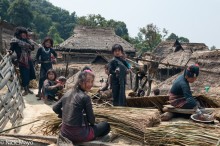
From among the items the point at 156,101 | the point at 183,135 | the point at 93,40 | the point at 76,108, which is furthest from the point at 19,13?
the point at 183,135

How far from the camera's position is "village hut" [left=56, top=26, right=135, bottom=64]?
69.5 ft

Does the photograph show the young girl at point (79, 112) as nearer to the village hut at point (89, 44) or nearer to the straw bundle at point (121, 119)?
the straw bundle at point (121, 119)

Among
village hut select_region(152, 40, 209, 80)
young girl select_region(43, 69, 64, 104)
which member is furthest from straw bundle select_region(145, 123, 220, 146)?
village hut select_region(152, 40, 209, 80)

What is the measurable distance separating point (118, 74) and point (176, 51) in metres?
21.7

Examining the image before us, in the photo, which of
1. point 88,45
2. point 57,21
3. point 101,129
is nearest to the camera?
point 101,129

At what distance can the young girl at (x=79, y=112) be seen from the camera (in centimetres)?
339

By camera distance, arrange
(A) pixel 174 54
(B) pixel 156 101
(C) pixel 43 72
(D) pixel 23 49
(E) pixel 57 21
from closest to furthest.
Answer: (B) pixel 156 101
(D) pixel 23 49
(C) pixel 43 72
(A) pixel 174 54
(E) pixel 57 21

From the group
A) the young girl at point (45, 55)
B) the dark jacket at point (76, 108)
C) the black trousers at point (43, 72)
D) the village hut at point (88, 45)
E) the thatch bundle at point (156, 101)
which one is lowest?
the thatch bundle at point (156, 101)

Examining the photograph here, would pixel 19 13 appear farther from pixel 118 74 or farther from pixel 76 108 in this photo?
pixel 76 108

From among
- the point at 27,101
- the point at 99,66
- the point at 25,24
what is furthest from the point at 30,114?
the point at 25,24

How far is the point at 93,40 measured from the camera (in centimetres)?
2269

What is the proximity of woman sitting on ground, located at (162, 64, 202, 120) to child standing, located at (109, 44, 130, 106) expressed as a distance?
989 millimetres

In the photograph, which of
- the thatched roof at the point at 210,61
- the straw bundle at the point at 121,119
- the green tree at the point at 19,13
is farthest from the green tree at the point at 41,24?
the straw bundle at the point at 121,119

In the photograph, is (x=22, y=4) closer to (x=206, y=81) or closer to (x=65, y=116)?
(x=206, y=81)
